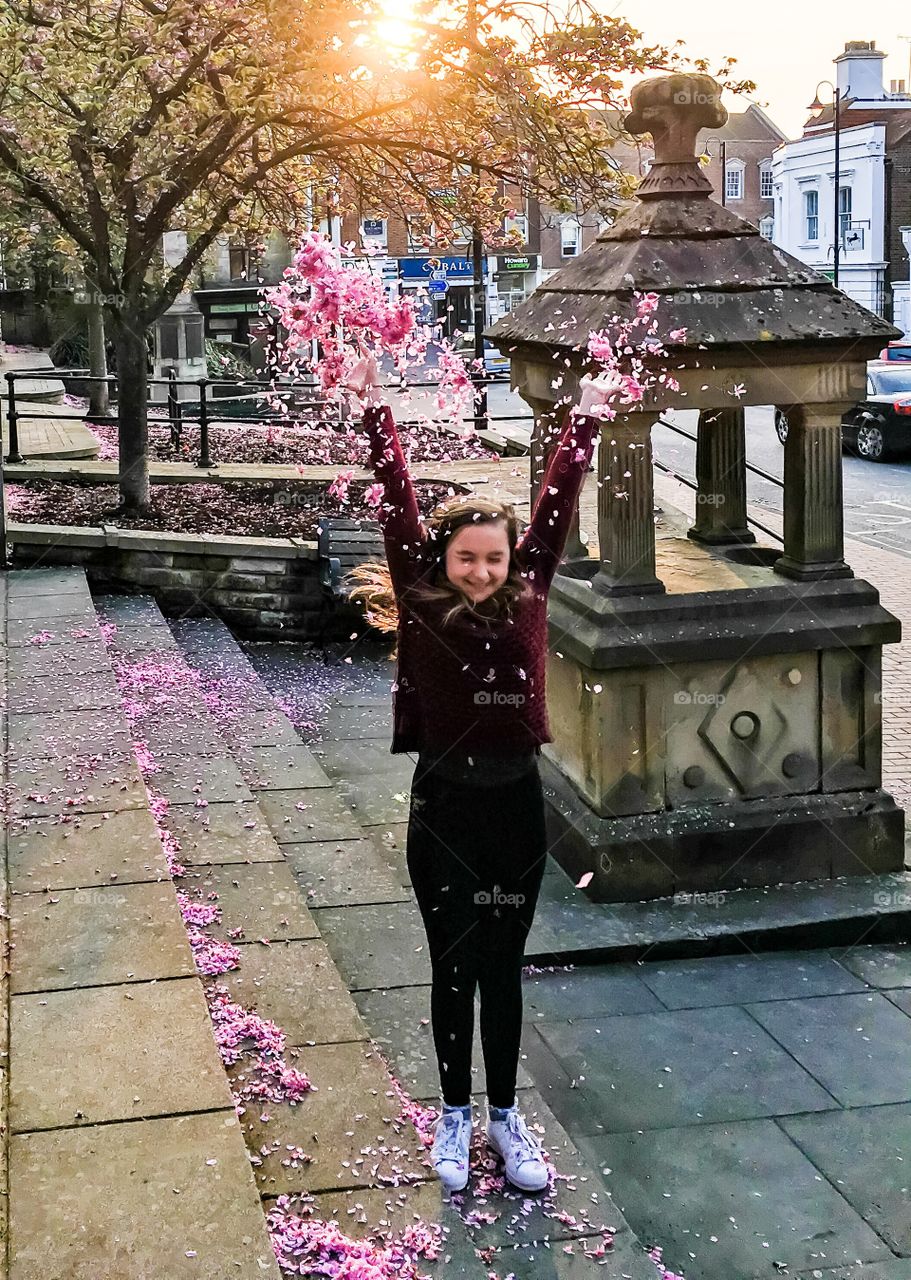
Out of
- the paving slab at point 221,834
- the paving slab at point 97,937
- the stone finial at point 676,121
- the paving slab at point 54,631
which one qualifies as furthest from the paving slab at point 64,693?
the stone finial at point 676,121

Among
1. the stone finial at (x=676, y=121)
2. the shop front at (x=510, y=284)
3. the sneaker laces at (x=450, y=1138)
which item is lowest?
the sneaker laces at (x=450, y=1138)

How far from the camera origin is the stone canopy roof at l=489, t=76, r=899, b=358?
5992 millimetres

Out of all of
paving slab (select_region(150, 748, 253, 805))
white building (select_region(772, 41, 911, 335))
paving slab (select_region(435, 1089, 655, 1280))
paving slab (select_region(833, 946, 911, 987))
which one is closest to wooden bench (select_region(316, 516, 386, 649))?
paving slab (select_region(150, 748, 253, 805))

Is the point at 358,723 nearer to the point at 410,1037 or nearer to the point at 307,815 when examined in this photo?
the point at 307,815

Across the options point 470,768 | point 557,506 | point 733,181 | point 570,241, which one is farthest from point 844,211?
point 470,768

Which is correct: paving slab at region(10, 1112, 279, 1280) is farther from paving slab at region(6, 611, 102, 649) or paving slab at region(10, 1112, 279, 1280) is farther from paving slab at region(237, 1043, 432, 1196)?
paving slab at region(6, 611, 102, 649)

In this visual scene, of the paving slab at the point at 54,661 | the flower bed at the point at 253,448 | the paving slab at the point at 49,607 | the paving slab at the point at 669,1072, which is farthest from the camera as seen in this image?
the flower bed at the point at 253,448

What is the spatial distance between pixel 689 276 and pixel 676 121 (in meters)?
0.82

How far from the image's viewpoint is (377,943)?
5.51 m

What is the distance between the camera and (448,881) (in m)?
3.63

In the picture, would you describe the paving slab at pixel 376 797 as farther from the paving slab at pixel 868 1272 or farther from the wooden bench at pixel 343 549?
the paving slab at pixel 868 1272

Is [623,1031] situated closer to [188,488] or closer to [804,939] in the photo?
[804,939]

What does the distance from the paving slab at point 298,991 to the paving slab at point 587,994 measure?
0.95 m

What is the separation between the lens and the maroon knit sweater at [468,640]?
3.62 m
